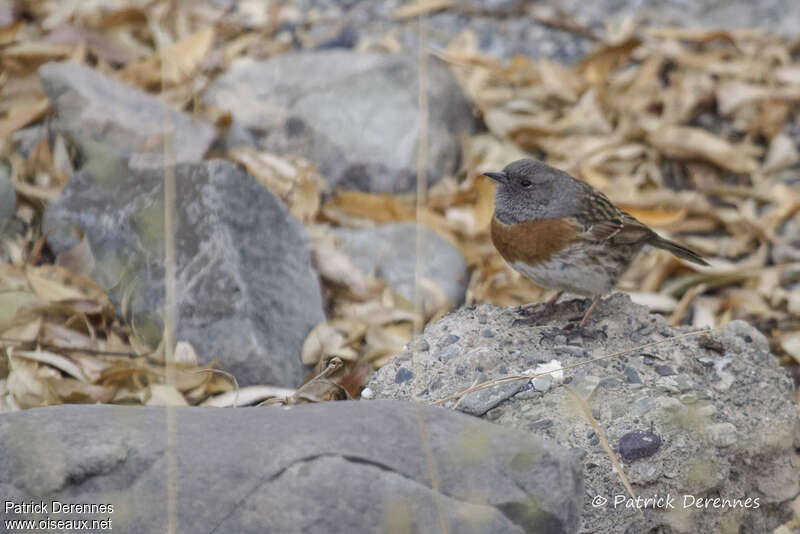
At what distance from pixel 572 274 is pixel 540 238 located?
0.19 m

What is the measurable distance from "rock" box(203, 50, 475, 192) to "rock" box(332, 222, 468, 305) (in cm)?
63

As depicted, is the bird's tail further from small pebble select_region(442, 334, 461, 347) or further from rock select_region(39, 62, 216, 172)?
rock select_region(39, 62, 216, 172)

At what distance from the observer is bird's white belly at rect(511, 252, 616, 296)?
3895 millimetres

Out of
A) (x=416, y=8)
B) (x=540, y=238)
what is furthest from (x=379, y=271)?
(x=416, y=8)

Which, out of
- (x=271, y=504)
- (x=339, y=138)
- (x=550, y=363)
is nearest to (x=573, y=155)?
(x=339, y=138)

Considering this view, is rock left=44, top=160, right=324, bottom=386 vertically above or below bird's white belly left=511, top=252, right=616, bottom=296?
below

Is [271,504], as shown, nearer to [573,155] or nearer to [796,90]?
[573,155]

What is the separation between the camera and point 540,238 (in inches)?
155

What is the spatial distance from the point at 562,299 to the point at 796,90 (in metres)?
3.19

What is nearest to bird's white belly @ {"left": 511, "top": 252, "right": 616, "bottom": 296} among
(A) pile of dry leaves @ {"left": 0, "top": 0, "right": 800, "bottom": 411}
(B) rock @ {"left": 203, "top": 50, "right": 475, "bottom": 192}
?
(A) pile of dry leaves @ {"left": 0, "top": 0, "right": 800, "bottom": 411}

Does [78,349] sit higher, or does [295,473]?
[295,473]

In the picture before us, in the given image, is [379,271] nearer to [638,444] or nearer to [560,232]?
[560,232]

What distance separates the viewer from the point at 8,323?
13.5 feet
